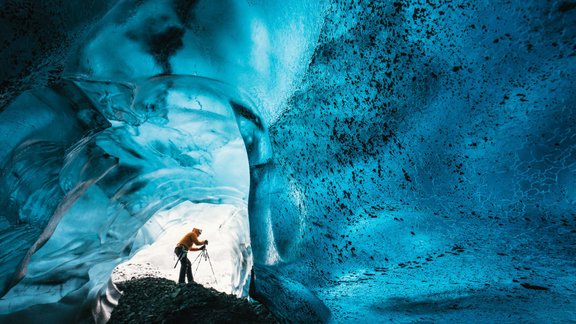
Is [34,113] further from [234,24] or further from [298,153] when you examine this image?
[298,153]

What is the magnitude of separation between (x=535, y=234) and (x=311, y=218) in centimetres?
107

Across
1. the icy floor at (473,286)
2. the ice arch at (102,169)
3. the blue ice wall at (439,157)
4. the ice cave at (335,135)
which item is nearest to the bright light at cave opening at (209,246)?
the ice arch at (102,169)

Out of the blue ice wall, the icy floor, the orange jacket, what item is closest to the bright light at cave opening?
the orange jacket

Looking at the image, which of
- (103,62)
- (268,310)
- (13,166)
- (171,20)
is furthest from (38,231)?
(268,310)

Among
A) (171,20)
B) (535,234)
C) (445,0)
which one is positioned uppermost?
(171,20)

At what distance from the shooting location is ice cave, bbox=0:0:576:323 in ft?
3.52

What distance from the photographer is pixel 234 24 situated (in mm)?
1726

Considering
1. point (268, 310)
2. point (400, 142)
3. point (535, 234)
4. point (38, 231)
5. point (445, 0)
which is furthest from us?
point (268, 310)

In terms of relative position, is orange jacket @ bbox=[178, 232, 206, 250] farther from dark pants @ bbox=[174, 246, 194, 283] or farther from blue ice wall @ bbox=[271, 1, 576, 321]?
blue ice wall @ bbox=[271, 1, 576, 321]

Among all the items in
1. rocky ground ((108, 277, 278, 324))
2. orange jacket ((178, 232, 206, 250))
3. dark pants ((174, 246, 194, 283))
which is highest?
orange jacket ((178, 232, 206, 250))

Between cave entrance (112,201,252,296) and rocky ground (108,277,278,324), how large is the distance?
1504mm

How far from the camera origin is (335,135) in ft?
5.28

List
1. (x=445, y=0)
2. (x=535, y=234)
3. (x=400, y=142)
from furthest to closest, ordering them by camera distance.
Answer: (x=400, y=142), (x=535, y=234), (x=445, y=0)

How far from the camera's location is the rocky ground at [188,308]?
109 inches
